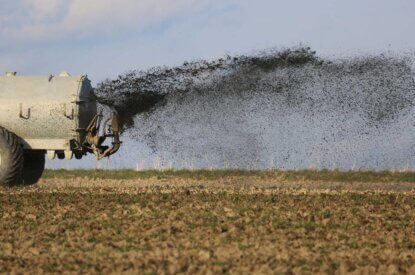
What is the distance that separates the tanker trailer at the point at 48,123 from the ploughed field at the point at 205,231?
1.49 m

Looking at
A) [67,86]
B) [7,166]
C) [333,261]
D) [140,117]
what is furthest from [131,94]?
[333,261]

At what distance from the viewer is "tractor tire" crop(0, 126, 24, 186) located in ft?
A: 86.0

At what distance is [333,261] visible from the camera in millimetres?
12742

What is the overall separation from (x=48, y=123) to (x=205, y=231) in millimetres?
12070

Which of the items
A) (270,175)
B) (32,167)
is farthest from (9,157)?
(270,175)

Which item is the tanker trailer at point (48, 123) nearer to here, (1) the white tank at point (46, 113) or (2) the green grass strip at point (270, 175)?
(1) the white tank at point (46, 113)

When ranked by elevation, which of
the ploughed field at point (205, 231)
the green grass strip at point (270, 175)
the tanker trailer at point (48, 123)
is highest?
the tanker trailer at point (48, 123)

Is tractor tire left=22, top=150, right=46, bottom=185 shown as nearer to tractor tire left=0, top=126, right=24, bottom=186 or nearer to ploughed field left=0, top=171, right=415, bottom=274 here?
tractor tire left=0, top=126, right=24, bottom=186

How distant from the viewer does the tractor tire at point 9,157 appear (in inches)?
1032

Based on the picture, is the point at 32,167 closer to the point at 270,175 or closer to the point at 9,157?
the point at 9,157

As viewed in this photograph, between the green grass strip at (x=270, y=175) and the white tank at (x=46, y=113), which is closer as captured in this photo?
the white tank at (x=46, y=113)

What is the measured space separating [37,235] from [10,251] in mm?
1723

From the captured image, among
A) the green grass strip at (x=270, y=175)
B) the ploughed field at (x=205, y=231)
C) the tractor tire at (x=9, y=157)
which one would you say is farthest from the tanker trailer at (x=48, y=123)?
the green grass strip at (x=270, y=175)

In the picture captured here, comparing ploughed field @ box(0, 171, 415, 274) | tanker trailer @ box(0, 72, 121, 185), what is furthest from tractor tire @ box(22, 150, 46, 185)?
ploughed field @ box(0, 171, 415, 274)
